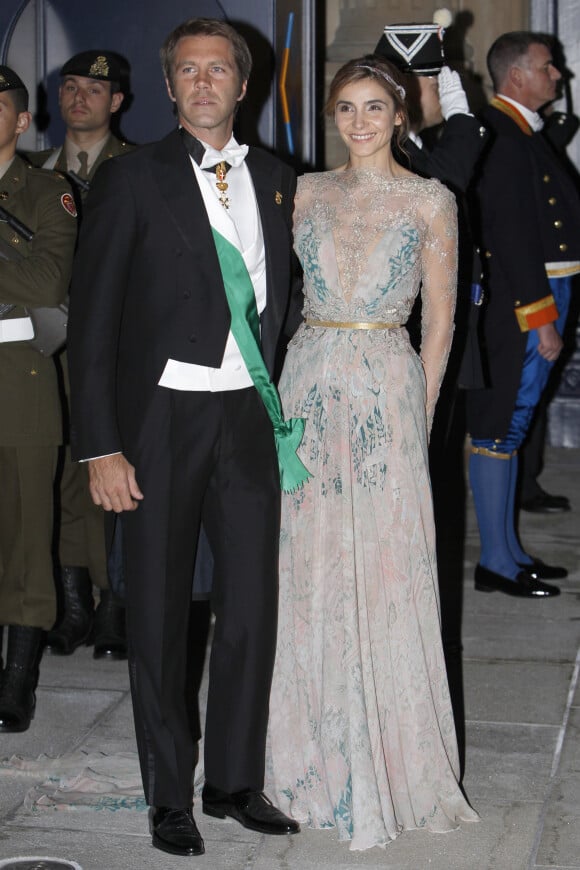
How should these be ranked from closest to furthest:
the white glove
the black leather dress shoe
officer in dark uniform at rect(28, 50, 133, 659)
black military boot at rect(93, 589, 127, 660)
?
the white glove → black military boot at rect(93, 589, 127, 660) → officer in dark uniform at rect(28, 50, 133, 659) → the black leather dress shoe

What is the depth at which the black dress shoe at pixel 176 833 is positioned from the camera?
3492 mm

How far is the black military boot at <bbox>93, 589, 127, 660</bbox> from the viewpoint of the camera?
513 centimetres

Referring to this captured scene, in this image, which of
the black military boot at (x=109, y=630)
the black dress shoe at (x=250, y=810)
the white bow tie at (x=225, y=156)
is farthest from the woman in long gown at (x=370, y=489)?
the black military boot at (x=109, y=630)

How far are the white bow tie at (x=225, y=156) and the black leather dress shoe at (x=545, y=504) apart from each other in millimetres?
4577

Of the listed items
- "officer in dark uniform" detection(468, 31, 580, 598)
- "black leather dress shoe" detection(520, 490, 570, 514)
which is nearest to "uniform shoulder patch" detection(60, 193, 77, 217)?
"officer in dark uniform" detection(468, 31, 580, 598)

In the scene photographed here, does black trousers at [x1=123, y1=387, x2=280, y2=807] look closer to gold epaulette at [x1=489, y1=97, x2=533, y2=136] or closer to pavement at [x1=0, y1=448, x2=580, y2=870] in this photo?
pavement at [x1=0, y1=448, x2=580, y2=870]

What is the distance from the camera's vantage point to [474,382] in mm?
4688

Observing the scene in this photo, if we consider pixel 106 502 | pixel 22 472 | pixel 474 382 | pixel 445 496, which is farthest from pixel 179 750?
pixel 445 496

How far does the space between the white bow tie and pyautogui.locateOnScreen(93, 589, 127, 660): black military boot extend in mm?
2129

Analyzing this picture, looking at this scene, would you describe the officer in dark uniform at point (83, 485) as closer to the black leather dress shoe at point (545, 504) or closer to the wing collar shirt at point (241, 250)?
the wing collar shirt at point (241, 250)

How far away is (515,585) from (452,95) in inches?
87.7

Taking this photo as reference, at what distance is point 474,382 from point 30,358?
4.68ft

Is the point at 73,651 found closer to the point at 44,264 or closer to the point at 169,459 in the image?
the point at 44,264

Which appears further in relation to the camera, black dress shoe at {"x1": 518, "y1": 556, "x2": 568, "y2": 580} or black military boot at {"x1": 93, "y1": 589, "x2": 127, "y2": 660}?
black dress shoe at {"x1": 518, "y1": 556, "x2": 568, "y2": 580}
